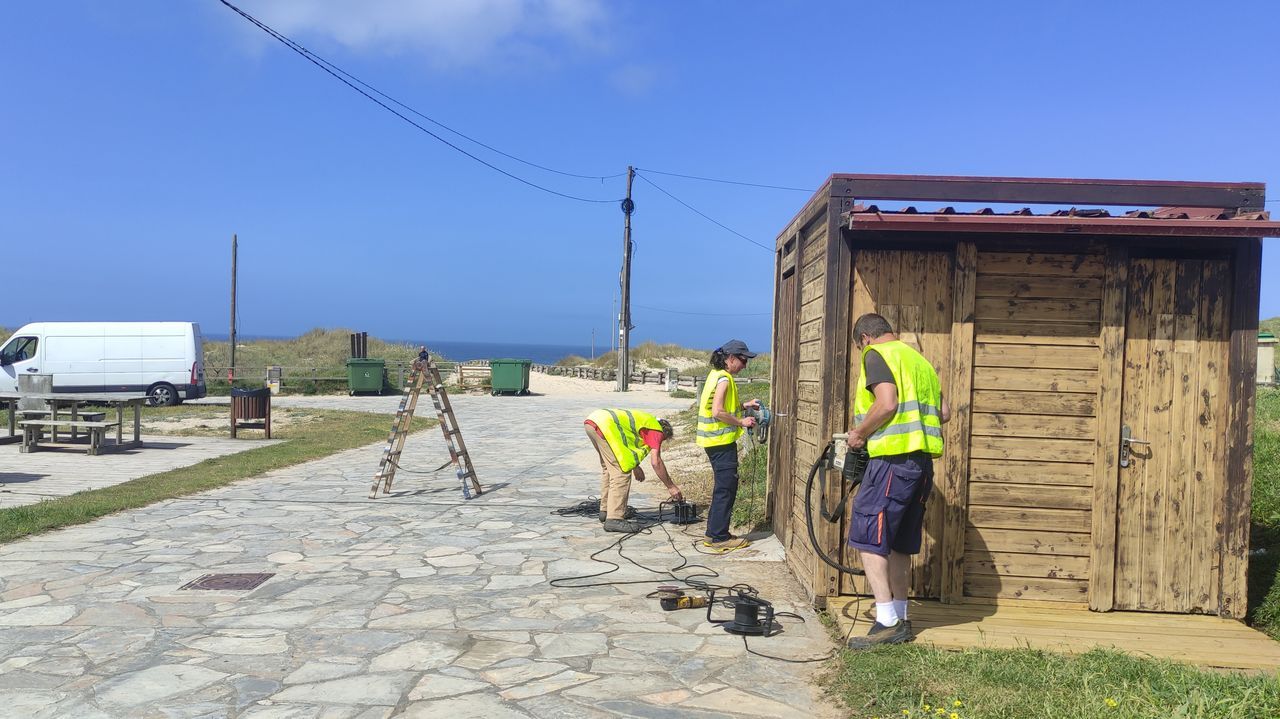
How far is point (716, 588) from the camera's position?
6.36 metres

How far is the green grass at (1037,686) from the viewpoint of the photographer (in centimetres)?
393

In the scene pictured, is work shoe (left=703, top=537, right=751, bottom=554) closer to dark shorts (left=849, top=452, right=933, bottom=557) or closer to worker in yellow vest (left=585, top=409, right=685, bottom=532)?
worker in yellow vest (left=585, top=409, right=685, bottom=532)

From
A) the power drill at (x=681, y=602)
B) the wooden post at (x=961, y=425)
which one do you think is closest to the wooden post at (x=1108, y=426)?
the wooden post at (x=961, y=425)

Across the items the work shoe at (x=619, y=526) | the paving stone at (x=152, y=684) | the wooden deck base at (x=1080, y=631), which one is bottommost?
the paving stone at (x=152, y=684)

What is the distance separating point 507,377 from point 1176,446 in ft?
88.1

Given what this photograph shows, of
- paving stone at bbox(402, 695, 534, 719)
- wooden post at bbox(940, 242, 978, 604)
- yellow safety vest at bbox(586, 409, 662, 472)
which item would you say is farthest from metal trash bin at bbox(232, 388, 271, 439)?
wooden post at bbox(940, 242, 978, 604)

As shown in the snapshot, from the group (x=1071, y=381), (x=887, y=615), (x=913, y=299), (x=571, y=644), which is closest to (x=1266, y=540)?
(x=1071, y=381)

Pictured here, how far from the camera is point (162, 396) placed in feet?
78.8

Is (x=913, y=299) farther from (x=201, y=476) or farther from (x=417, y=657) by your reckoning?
(x=201, y=476)

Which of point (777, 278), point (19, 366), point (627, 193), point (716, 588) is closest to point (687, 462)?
point (777, 278)

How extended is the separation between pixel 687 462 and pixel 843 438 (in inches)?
305

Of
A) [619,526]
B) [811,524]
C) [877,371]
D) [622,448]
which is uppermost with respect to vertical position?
[877,371]

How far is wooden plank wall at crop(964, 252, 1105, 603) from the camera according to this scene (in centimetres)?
583

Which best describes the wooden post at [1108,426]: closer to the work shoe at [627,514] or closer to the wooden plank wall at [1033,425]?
the wooden plank wall at [1033,425]
